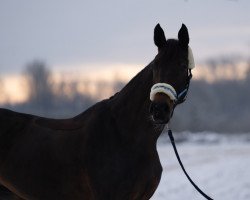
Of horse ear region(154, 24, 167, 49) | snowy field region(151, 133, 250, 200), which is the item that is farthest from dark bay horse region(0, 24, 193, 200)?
snowy field region(151, 133, 250, 200)

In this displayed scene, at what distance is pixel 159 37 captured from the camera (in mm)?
4430

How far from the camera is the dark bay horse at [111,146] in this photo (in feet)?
14.1

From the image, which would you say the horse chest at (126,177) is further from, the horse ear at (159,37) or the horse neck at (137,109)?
the horse ear at (159,37)

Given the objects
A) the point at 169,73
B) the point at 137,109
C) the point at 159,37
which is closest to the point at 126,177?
the point at 137,109

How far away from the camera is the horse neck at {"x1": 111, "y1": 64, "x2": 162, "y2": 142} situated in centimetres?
446

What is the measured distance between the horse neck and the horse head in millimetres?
209

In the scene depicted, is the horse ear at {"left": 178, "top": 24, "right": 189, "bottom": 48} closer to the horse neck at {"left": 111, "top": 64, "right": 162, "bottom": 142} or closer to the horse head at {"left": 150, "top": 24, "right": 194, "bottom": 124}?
the horse head at {"left": 150, "top": 24, "right": 194, "bottom": 124}

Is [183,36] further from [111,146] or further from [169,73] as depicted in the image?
[111,146]

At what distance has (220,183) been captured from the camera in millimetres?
11117

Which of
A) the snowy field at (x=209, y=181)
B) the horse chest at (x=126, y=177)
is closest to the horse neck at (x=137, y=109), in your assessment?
the horse chest at (x=126, y=177)

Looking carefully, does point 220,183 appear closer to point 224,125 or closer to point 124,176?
point 124,176

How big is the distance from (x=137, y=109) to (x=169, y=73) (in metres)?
0.46

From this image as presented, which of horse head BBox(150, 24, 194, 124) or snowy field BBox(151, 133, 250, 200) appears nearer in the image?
horse head BBox(150, 24, 194, 124)

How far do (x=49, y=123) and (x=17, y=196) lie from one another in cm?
76
